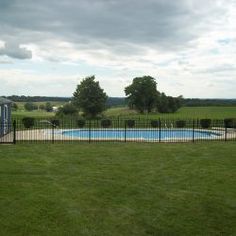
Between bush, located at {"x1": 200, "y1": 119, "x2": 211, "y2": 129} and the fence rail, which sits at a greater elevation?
bush, located at {"x1": 200, "y1": 119, "x2": 211, "y2": 129}

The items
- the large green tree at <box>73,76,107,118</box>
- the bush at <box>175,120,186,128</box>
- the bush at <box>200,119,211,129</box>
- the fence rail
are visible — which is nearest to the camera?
the fence rail

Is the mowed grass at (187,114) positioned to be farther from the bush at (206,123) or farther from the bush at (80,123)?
the bush at (80,123)

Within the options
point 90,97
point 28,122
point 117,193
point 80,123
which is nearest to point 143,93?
point 90,97

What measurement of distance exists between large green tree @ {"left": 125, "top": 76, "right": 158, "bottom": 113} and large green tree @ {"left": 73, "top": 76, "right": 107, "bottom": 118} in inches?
838

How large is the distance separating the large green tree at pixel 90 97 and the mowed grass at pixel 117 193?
35369mm

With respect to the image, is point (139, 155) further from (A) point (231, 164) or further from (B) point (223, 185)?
(B) point (223, 185)

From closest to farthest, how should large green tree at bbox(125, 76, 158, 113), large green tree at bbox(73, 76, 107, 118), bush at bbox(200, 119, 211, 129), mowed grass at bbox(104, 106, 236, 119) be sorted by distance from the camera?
bush at bbox(200, 119, 211, 129) → large green tree at bbox(73, 76, 107, 118) → mowed grass at bbox(104, 106, 236, 119) → large green tree at bbox(125, 76, 158, 113)

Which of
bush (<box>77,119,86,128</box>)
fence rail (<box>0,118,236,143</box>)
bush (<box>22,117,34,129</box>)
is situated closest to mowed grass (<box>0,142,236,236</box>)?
fence rail (<box>0,118,236,143</box>)

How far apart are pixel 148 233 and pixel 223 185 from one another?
445 centimetres

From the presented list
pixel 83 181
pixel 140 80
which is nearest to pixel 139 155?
pixel 83 181

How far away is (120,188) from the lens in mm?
11289

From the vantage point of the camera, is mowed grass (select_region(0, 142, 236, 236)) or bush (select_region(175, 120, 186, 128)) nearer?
mowed grass (select_region(0, 142, 236, 236))

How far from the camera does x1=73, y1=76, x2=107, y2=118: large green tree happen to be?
53.5 m

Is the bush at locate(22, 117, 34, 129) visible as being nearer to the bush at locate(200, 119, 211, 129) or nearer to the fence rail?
the fence rail
